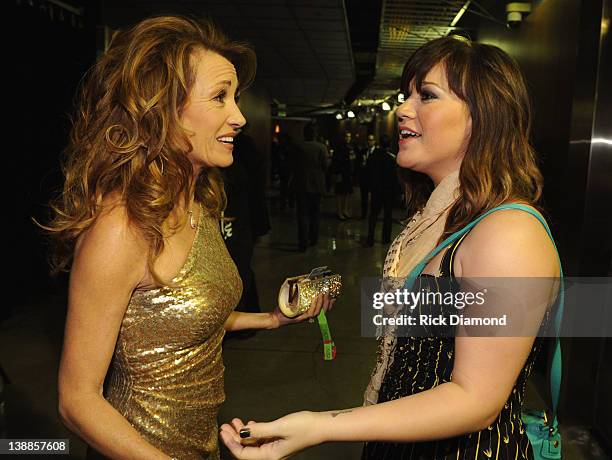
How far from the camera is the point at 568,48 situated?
3844mm

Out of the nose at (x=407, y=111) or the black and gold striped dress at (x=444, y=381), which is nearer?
the black and gold striped dress at (x=444, y=381)

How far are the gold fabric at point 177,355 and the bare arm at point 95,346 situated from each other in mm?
104

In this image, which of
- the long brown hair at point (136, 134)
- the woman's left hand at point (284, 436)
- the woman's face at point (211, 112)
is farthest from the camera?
the woman's face at point (211, 112)

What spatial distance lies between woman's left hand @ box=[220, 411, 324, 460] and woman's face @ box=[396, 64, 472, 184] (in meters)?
0.68

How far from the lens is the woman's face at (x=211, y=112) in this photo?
1385 millimetres

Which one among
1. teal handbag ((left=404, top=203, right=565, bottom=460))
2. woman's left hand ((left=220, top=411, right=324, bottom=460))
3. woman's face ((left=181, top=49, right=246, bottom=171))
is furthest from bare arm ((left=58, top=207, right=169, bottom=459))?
teal handbag ((left=404, top=203, right=565, bottom=460))

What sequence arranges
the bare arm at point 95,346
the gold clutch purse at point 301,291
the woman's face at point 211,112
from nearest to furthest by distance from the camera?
1. the bare arm at point 95,346
2. the woman's face at point 211,112
3. the gold clutch purse at point 301,291

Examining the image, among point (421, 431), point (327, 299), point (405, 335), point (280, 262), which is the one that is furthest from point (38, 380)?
point (280, 262)

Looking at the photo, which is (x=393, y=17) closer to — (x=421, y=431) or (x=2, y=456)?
(x=2, y=456)

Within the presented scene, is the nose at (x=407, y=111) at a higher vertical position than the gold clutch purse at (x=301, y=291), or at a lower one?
higher

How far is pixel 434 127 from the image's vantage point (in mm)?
1291

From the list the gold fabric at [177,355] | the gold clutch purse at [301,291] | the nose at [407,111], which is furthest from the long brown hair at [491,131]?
the gold fabric at [177,355]

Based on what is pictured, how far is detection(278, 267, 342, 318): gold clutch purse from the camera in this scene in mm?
1584

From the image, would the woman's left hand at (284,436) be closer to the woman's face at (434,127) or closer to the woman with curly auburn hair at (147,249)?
the woman with curly auburn hair at (147,249)
